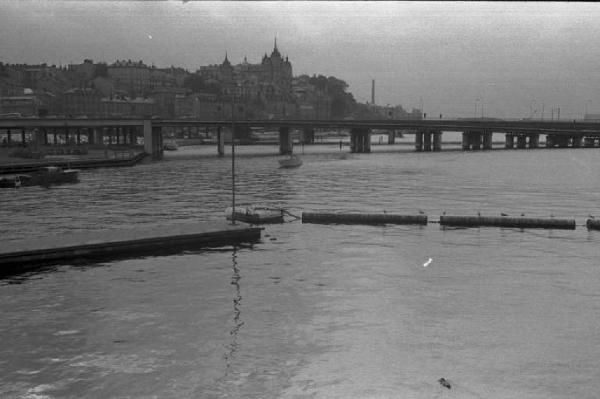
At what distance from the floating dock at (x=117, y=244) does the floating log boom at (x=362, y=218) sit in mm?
9229

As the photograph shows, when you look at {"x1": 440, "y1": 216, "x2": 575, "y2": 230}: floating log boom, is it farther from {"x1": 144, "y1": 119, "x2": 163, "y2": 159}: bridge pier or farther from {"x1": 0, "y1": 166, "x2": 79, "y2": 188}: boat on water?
{"x1": 144, "y1": 119, "x2": 163, "y2": 159}: bridge pier

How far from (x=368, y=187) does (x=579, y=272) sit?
49171 mm

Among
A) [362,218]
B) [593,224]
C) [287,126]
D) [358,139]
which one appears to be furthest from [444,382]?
[358,139]

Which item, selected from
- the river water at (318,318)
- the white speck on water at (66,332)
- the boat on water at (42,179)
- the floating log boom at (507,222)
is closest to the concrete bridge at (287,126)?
the boat on water at (42,179)

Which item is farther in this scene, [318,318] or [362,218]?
[362,218]

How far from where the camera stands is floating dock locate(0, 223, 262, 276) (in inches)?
1398

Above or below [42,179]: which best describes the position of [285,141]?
above

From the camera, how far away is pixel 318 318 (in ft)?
82.8

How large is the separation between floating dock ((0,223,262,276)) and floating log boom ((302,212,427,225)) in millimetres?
9229

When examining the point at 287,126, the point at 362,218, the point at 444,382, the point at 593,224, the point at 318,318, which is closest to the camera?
the point at 444,382

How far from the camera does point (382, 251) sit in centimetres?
3931

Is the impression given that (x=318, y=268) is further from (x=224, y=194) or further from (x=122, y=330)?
(x=224, y=194)

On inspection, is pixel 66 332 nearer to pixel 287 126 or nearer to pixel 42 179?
pixel 42 179

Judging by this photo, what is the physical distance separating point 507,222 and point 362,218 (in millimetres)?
12399
